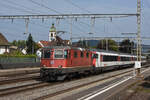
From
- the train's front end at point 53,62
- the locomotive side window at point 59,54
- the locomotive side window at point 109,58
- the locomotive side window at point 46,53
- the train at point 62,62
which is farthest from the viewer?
the locomotive side window at point 109,58

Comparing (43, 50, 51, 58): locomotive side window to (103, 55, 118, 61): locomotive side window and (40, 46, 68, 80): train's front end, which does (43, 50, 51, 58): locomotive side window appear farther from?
(103, 55, 118, 61): locomotive side window

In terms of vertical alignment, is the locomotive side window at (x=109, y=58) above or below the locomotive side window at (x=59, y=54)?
below

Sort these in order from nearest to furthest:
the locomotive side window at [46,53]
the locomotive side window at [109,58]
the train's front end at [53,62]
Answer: the train's front end at [53,62] < the locomotive side window at [46,53] < the locomotive side window at [109,58]

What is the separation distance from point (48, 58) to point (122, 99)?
856cm

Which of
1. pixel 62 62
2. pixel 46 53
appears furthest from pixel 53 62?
pixel 46 53

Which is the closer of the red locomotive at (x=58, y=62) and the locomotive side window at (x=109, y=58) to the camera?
the red locomotive at (x=58, y=62)

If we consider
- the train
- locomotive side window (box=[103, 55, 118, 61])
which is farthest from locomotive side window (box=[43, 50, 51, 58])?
locomotive side window (box=[103, 55, 118, 61])

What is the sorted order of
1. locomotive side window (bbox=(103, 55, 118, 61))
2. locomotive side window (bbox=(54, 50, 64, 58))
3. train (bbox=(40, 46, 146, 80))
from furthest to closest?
locomotive side window (bbox=(103, 55, 118, 61)) < locomotive side window (bbox=(54, 50, 64, 58)) < train (bbox=(40, 46, 146, 80))

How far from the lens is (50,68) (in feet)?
57.2

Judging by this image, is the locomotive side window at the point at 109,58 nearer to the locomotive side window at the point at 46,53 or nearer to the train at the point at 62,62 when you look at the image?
the train at the point at 62,62

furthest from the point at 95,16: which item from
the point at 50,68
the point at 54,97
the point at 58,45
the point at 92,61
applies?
the point at 54,97

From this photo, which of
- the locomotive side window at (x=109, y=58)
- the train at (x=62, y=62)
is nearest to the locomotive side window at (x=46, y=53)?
the train at (x=62, y=62)

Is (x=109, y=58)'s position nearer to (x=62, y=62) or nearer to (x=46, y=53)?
(x=46, y=53)

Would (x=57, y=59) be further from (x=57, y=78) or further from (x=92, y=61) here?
(x=92, y=61)
